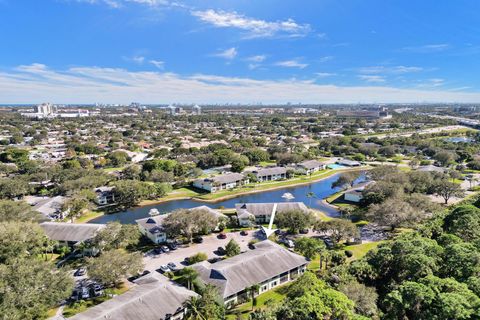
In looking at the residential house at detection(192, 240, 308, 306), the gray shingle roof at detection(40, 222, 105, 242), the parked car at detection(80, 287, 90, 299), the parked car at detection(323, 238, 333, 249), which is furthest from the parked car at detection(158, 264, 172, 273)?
the parked car at detection(323, 238, 333, 249)

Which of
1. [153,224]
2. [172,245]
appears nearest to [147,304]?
[172,245]

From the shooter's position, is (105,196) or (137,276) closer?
(137,276)

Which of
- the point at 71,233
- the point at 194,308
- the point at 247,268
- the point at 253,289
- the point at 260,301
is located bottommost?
the point at 260,301

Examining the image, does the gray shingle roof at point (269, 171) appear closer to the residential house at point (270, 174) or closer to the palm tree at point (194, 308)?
the residential house at point (270, 174)

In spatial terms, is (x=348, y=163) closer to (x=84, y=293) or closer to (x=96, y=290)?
(x=96, y=290)

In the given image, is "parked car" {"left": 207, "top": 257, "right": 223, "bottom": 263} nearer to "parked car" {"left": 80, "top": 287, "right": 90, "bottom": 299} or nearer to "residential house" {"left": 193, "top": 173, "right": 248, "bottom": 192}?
"parked car" {"left": 80, "top": 287, "right": 90, "bottom": 299}

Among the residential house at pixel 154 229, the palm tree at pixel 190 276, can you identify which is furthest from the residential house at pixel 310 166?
the palm tree at pixel 190 276

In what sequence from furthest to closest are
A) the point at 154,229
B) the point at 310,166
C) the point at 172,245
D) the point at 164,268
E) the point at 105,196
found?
1. the point at 310,166
2. the point at 105,196
3. the point at 154,229
4. the point at 172,245
5. the point at 164,268
